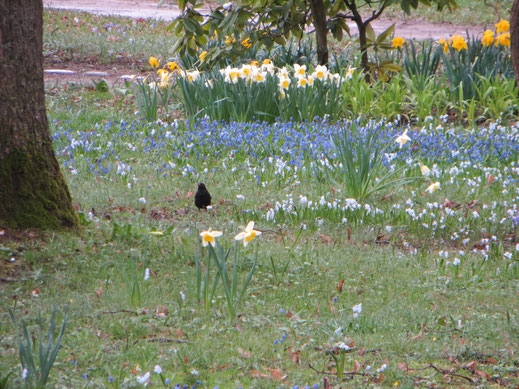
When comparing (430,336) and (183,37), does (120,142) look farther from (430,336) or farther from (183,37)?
(430,336)

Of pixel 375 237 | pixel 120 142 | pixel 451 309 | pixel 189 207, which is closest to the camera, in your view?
pixel 451 309

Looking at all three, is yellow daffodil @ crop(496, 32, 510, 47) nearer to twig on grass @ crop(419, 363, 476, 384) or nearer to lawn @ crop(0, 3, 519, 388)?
lawn @ crop(0, 3, 519, 388)

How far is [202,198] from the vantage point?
4.49 meters

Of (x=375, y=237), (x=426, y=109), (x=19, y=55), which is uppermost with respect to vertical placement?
(x=19, y=55)

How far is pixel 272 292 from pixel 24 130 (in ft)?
5.16

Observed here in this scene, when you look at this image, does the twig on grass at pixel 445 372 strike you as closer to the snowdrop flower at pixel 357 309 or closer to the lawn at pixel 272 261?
the lawn at pixel 272 261

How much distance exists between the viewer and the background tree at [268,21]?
748 centimetres

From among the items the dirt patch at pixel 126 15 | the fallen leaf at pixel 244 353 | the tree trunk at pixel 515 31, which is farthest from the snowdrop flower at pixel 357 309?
the dirt patch at pixel 126 15

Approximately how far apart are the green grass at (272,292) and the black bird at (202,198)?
8cm

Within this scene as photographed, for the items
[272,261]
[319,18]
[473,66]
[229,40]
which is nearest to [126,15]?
[229,40]

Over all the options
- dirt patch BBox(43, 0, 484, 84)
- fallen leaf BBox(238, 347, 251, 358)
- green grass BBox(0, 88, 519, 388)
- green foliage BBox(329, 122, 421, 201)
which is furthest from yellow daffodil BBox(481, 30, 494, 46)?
fallen leaf BBox(238, 347, 251, 358)

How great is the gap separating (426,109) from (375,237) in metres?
3.25

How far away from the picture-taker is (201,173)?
18.0 ft

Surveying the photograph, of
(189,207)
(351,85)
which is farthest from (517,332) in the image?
(351,85)
